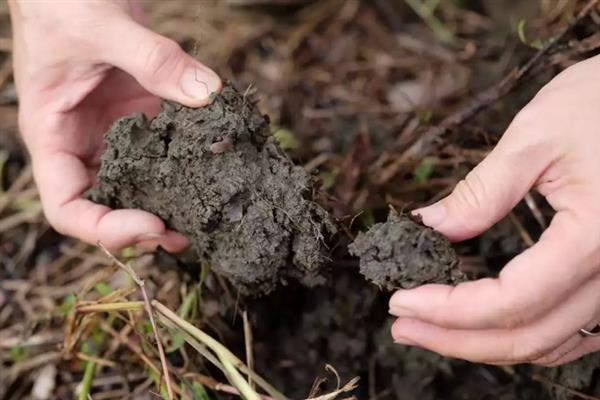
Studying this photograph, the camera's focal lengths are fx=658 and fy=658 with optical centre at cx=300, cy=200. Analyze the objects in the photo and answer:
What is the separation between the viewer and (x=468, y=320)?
1.09 metres

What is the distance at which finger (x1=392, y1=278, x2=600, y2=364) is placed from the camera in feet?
3.68

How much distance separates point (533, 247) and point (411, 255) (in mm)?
205

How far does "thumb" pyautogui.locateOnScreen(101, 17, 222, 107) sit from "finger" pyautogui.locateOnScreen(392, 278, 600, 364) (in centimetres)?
62

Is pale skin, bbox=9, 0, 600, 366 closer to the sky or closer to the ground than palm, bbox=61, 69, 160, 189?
closer to the sky

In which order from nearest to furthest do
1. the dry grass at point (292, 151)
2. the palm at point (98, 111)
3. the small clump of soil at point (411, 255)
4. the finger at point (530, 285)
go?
the finger at point (530, 285) → the small clump of soil at point (411, 255) → the dry grass at point (292, 151) → the palm at point (98, 111)

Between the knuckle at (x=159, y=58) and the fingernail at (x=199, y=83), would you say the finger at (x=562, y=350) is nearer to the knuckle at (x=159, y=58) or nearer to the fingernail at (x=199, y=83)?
the fingernail at (x=199, y=83)

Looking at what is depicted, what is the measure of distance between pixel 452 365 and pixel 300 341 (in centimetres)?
38

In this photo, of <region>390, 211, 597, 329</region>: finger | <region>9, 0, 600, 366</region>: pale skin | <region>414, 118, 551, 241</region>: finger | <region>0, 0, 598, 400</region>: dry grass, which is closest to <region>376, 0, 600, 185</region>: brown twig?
<region>0, 0, 598, 400</region>: dry grass

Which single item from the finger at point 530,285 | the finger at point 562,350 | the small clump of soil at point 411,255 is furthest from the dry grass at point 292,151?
the finger at point 562,350

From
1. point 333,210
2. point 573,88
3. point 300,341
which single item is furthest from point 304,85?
point 573,88

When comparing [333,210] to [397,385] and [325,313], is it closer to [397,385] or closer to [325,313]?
[325,313]

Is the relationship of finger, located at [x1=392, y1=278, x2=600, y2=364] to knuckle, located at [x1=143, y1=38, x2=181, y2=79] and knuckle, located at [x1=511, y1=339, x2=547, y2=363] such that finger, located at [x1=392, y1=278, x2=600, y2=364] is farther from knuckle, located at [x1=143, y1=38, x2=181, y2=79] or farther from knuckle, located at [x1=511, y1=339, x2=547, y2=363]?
knuckle, located at [x1=143, y1=38, x2=181, y2=79]

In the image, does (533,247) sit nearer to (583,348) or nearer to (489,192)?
(489,192)

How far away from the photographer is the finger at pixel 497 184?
1.11m
